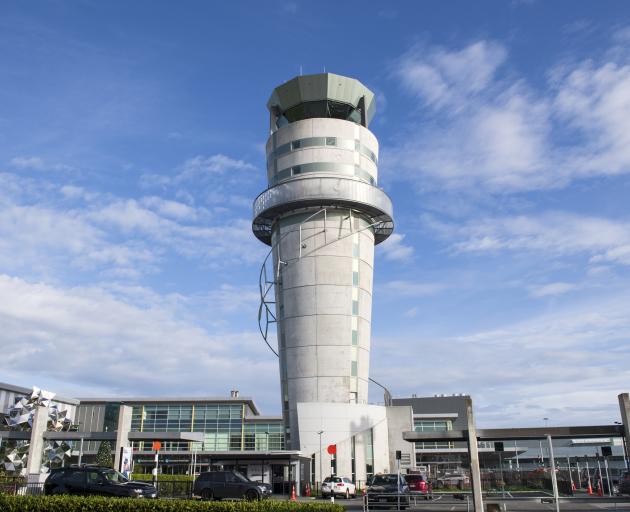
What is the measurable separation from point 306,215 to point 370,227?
6.85 metres

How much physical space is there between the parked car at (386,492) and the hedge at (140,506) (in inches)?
471

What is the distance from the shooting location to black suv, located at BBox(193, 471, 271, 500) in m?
30.5

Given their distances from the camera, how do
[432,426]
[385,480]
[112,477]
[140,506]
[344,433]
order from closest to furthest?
1. [140,506]
2. [112,477]
3. [385,480]
4. [344,433]
5. [432,426]

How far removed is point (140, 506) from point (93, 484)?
8.74 m

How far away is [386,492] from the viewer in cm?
3331

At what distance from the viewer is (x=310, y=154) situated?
5853 centimetres

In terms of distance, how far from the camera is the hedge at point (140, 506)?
62.8 feet

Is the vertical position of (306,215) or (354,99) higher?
(354,99)

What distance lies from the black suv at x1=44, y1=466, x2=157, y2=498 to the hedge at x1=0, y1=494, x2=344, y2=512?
6623 mm

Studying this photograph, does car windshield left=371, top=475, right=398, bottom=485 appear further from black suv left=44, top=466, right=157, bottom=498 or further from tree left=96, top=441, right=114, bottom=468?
tree left=96, top=441, right=114, bottom=468

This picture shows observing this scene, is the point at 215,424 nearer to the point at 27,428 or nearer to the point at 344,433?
the point at 27,428

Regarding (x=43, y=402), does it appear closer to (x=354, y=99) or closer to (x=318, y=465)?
(x=318, y=465)

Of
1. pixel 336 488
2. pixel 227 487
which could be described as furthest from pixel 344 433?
pixel 227 487

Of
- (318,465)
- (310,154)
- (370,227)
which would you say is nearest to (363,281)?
(370,227)
